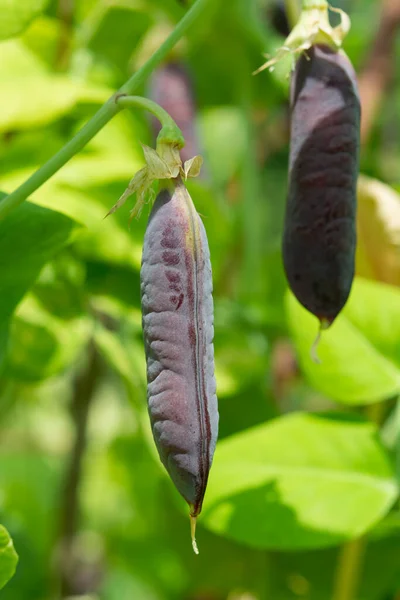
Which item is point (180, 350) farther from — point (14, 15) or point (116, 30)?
point (116, 30)

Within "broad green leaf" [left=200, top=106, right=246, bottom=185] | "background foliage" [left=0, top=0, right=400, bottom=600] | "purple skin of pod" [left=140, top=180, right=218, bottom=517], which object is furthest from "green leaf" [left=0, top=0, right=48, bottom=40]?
"broad green leaf" [left=200, top=106, right=246, bottom=185]

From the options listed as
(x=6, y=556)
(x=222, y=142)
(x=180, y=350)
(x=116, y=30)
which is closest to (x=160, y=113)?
(x=180, y=350)

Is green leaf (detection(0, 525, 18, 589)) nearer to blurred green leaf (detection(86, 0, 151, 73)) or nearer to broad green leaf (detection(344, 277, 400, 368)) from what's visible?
broad green leaf (detection(344, 277, 400, 368))

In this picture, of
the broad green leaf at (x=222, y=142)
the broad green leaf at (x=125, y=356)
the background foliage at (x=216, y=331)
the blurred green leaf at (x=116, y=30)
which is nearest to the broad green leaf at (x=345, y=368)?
the background foliage at (x=216, y=331)

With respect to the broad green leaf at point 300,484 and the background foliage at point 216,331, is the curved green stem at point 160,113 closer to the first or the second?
the background foliage at point 216,331

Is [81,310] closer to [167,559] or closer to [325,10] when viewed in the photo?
[325,10]
